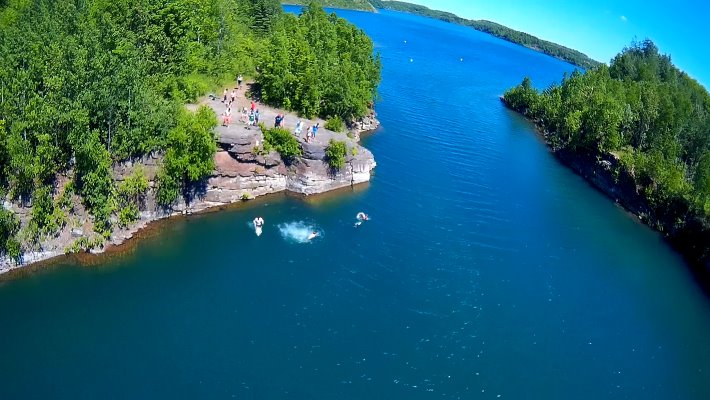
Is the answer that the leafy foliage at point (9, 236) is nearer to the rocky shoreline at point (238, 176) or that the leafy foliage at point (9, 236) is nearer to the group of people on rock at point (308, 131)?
the rocky shoreline at point (238, 176)

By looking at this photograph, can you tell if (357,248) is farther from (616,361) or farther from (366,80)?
(366,80)

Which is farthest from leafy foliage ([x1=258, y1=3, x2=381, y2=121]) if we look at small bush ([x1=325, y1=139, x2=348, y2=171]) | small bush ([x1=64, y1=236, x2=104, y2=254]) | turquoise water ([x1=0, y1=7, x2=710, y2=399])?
small bush ([x1=64, y1=236, x2=104, y2=254])

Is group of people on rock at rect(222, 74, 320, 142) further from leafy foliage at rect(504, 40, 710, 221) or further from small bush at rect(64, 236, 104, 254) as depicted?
leafy foliage at rect(504, 40, 710, 221)

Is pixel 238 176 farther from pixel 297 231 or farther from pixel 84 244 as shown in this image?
pixel 84 244

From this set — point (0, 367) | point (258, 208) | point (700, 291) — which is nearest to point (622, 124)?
point (700, 291)

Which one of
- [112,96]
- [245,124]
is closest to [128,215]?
[112,96]

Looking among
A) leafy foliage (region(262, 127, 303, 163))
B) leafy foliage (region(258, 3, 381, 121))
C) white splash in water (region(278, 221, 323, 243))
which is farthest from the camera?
leafy foliage (region(258, 3, 381, 121))
